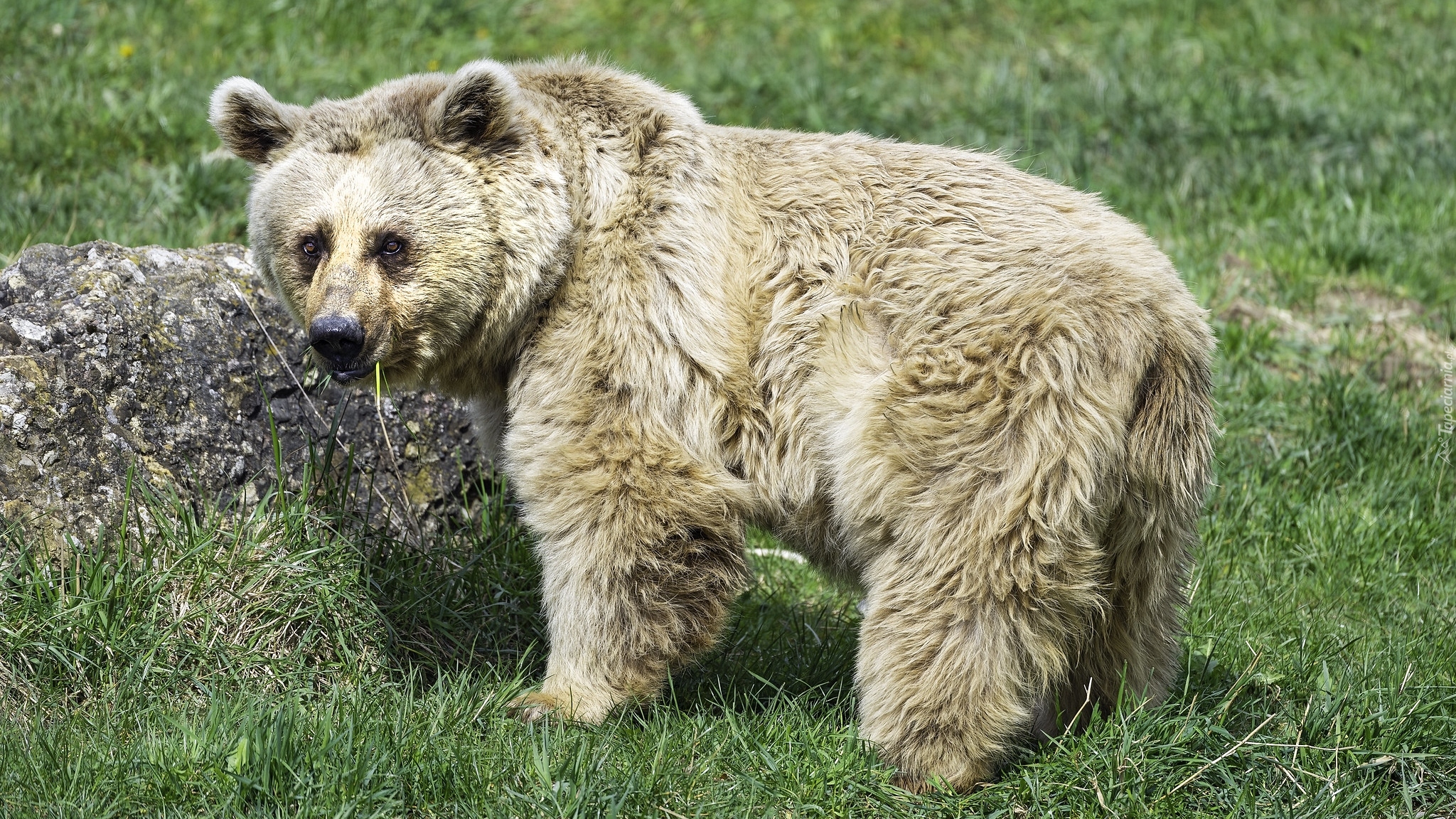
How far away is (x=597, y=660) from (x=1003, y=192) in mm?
1971

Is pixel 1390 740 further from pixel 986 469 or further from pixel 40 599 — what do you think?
pixel 40 599

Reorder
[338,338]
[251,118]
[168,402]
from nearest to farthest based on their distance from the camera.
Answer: [338,338], [251,118], [168,402]

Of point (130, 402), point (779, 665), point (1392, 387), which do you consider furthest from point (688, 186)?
point (1392, 387)

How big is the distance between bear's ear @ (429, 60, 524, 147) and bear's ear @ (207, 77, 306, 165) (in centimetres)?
55

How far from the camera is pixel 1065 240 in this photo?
372cm

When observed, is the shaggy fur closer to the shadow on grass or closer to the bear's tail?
the bear's tail

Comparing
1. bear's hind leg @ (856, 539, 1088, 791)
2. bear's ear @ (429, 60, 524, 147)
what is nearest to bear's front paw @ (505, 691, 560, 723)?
bear's hind leg @ (856, 539, 1088, 791)

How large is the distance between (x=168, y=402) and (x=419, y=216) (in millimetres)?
1241

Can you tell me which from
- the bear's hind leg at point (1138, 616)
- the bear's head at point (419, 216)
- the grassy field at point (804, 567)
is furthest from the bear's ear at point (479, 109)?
the bear's hind leg at point (1138, 616)

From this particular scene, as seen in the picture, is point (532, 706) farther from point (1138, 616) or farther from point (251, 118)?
point (251, 118)

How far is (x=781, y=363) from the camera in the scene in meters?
3.91

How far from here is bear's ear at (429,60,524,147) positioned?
3.98 m

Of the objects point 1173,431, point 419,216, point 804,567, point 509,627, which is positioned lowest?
point 804,567

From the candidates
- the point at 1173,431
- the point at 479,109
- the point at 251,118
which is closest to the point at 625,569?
the point at 479,109
